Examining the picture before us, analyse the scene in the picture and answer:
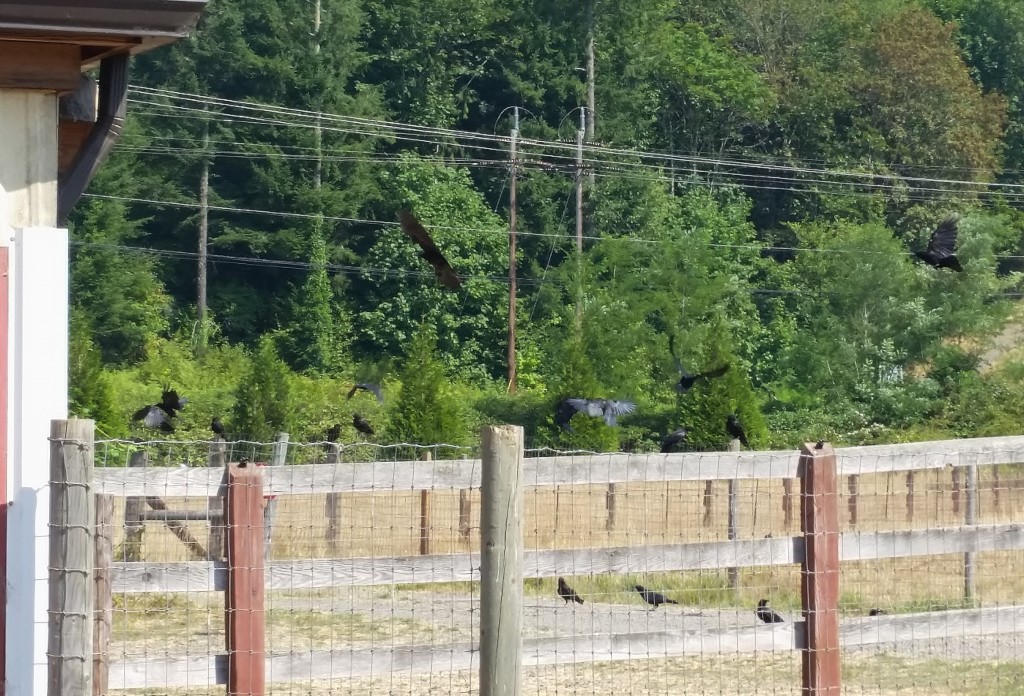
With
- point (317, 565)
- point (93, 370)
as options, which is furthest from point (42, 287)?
point (93, 370)

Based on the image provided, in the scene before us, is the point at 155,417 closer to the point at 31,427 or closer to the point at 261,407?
the point at 261,407

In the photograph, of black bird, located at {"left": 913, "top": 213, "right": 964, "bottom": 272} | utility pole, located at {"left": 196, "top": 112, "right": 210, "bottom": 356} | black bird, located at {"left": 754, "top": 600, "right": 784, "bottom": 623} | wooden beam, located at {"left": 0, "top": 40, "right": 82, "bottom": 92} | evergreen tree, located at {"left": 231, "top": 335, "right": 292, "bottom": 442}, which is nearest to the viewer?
wooden beam, located at {"left": 0, "top": 40, "right": 82, "bottom": 92}

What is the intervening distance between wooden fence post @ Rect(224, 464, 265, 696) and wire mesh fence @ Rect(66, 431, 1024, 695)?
8 centimetres

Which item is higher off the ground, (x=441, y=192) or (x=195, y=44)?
(x=195, y=44)

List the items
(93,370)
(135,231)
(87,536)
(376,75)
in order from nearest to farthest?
1. (87,536)
2. (93,370)
3. (135,231)
4. (376,75)

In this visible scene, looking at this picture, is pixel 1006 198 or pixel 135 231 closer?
pixel 135 231

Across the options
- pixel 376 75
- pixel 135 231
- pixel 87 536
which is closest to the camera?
pixel 87 536

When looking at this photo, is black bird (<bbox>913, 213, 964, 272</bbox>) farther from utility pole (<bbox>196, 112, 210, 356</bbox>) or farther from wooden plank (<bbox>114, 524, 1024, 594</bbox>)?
utility pole (<bbox>196, 112, 210, 356</bbox>)

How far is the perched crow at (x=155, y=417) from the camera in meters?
15.9

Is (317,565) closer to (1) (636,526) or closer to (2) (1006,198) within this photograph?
(1) (636,526)

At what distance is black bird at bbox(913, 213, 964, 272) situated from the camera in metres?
11.8

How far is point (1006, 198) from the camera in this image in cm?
5388

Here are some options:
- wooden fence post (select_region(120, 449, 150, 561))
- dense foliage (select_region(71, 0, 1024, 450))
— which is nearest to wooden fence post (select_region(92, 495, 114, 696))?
wooden fence post (select_region(120, 449, 150, 561))

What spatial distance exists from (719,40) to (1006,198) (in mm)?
11835
